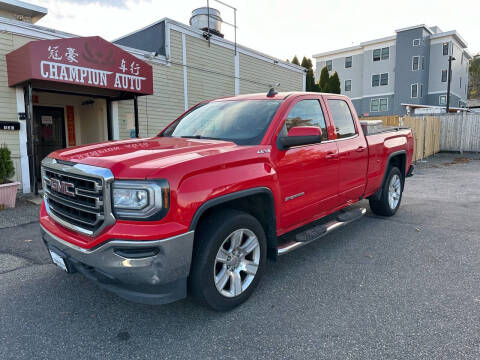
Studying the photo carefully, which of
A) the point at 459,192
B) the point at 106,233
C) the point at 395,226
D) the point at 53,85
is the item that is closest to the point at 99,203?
the point at 106,233

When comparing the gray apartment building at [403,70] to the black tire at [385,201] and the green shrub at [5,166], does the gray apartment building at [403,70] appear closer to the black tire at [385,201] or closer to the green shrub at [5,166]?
the black tire at [385,201]

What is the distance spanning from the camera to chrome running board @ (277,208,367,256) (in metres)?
3.40

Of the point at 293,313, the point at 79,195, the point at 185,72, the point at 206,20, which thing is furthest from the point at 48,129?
the point at 293,313

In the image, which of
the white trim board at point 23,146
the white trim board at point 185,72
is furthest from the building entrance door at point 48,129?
the white trim board at point 185,72

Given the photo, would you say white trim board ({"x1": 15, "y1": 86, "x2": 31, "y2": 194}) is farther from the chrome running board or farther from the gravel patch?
the chrome running board

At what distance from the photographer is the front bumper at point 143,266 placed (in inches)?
91.9

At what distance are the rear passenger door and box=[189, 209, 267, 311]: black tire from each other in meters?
1.83

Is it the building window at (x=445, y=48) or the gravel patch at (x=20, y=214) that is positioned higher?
the building window at (x=445, y=48)

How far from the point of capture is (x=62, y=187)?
2.80m

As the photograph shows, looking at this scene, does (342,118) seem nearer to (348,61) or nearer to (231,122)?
(231,122)

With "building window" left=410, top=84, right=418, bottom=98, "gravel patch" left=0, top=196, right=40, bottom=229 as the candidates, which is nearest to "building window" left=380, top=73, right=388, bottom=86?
"building window" left=410, top=84, right=418, bottom=98

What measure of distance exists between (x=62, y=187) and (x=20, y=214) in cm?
443

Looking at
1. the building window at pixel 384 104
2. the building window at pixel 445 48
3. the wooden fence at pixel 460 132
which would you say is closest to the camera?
the wooden fence at pixel 460 132

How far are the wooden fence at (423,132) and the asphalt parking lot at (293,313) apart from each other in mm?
11992
